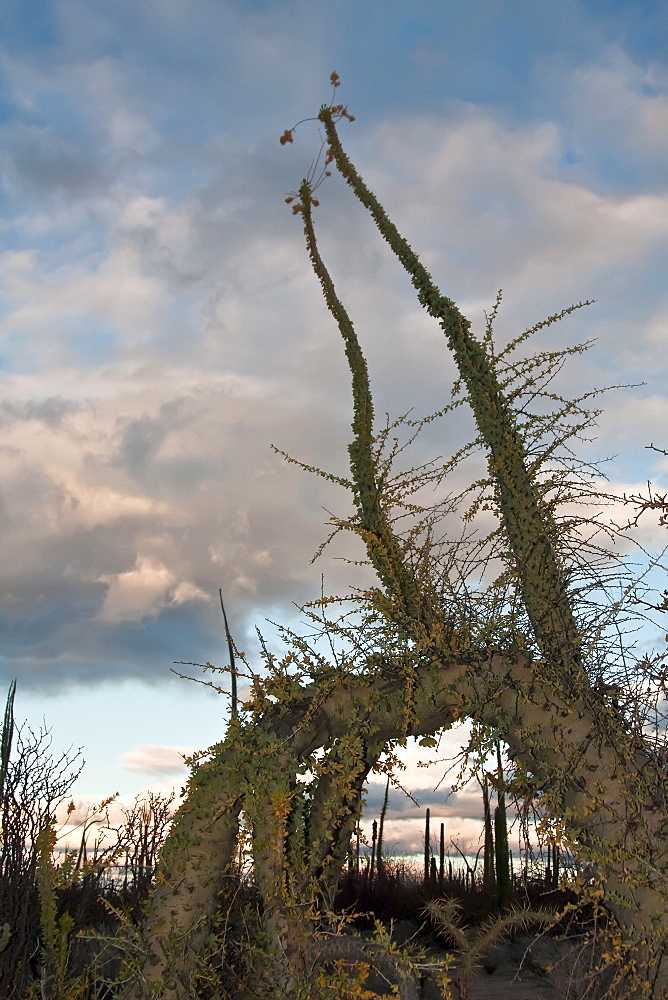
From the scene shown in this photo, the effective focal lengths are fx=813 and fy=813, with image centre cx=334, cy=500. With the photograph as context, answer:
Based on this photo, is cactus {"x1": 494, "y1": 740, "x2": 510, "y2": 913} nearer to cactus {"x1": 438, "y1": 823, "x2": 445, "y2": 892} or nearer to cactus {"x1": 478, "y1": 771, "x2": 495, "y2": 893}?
cactus {"x1": 478, "y1": 771, "x2": 495, "y2": 893}

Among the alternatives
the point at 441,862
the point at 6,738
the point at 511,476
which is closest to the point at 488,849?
the point at 441,862

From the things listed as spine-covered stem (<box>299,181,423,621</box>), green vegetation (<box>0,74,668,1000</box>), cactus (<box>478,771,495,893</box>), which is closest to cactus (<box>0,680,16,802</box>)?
green vegetation (<box>0,74,668,1000</box>)

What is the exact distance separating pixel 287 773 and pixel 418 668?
1081 millimetres

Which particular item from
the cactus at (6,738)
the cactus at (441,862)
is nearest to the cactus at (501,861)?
the cactus at (441,862)

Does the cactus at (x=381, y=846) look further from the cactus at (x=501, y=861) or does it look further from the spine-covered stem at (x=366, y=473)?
the spine-covered stem at (x=366, y=473)

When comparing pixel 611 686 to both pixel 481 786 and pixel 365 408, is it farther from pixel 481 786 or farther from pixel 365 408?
pixel 365 408

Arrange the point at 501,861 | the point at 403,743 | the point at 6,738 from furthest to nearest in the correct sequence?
the point at 501,861, the point at 6,738, the point at 403,743

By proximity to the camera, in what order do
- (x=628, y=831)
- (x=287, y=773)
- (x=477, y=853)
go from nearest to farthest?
(x=628, y=831) → (x=287, y=773) → (x=477, y=853)

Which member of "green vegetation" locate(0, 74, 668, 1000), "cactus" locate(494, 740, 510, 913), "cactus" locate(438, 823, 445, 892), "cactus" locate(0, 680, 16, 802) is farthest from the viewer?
"cactus" locate(438, 823, 445, 892)

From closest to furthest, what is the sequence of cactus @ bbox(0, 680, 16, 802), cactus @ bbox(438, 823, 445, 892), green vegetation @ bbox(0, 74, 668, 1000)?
1. green vegetation @ bbox(0, 74, 668, 1000)
2. cactus @ bbox(0, 680, 16, 802)
3. cactus @ bbox(438, 823, 445, 892)

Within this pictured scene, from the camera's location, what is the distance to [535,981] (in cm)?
1030

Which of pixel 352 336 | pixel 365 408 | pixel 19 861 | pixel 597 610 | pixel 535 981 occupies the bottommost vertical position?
pixel 535 981

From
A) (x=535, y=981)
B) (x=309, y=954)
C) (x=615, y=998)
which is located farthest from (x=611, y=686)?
(x=535, y=981)

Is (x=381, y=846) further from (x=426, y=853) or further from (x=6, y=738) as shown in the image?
(x=6, y=738)
